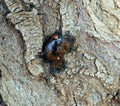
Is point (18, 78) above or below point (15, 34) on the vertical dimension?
below

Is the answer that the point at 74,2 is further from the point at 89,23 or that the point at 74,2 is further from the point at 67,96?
the point at 67,96

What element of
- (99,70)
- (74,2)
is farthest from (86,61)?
(74,2)

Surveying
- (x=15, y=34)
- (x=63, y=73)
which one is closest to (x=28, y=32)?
(x=15, y=34)

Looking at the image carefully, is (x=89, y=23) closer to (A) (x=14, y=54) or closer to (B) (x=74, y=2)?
(B) (x=74, y=2)
